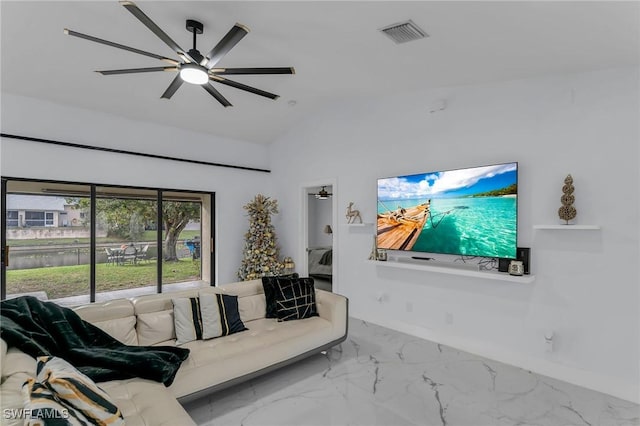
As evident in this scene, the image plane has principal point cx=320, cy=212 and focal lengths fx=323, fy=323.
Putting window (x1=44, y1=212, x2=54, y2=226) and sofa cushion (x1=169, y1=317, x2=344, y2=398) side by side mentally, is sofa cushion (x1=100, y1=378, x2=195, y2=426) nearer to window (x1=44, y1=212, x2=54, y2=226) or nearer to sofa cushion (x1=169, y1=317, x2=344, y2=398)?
sofa cushion (x1=169, y1=317, x2=344, y2=398)

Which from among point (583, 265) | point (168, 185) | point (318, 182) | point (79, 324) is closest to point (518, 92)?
point (583, 265)

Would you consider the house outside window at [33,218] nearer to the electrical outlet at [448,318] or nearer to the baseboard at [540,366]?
the baseboard at [540,366]

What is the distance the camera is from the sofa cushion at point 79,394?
145cm

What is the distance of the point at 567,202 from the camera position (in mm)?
2920

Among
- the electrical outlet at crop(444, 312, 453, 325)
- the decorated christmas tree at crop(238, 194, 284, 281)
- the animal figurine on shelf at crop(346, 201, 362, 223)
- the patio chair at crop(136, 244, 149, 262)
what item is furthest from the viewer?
the decorated christmas tree at crop(238, 194, 284, 281)

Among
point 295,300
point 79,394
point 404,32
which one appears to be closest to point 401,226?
point 295,300

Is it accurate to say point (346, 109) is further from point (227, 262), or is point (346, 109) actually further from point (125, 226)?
point (125, 226)

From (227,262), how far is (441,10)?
5.07 m

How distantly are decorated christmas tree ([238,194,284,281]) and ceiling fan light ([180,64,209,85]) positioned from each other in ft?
10.7

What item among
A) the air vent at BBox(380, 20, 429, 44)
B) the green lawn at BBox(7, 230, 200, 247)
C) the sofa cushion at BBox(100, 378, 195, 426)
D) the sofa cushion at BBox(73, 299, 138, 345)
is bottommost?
the sofa cushion at BBox(100, 378, 195, 426)

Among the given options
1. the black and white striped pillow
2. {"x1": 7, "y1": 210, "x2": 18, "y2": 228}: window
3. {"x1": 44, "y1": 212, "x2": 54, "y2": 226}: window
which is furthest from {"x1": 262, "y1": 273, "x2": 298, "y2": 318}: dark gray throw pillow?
{"x1": 7, "y1": 210, "x2": 18, "y2": 228}: window

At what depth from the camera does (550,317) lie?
3117 millimetres

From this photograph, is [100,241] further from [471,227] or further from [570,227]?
[570,227]

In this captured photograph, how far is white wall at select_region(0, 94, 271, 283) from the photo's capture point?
410cm
